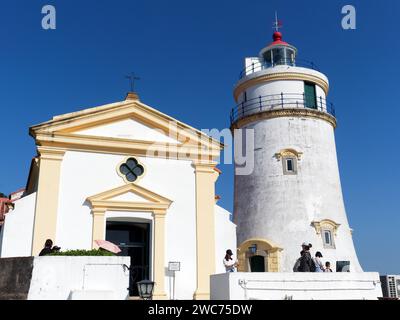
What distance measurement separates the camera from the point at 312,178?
2406 cm

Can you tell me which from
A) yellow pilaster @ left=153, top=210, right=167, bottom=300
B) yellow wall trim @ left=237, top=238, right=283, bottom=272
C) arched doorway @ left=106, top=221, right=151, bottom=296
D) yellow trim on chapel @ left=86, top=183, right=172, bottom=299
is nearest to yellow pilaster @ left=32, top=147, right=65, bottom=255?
yellow trim on chapel @ left=86, top=183, right=172, bottom=299

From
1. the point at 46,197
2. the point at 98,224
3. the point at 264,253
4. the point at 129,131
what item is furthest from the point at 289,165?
the point at 46,197

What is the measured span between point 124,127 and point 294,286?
27.8 feet

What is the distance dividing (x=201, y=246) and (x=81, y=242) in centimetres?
422

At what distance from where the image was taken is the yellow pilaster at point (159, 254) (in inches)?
631

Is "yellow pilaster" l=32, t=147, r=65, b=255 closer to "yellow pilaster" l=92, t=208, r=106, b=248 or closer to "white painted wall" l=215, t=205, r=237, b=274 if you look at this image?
"yellow pilaster" l=92, t=208, r=106, b=248

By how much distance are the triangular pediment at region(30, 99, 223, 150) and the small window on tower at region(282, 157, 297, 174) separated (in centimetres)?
714

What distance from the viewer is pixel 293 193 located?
937 inches

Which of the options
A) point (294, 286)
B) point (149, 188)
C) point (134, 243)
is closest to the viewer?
point (294, 286)

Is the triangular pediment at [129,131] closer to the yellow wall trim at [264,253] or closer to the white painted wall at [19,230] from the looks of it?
the white painted wall at [19,230]

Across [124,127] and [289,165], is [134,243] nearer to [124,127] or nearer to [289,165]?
[124,127]

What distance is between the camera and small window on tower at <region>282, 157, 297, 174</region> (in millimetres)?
24266

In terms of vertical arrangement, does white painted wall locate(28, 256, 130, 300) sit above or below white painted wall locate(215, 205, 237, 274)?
below
